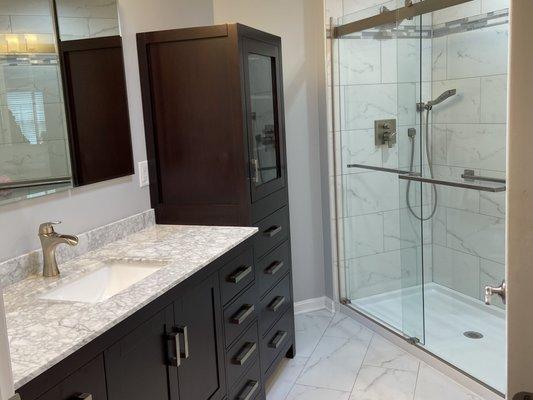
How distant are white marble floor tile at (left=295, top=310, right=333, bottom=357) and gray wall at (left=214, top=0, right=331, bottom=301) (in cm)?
A: 14

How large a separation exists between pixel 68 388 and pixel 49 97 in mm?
1157

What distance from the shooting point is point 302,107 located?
Answer: 339 centimetres

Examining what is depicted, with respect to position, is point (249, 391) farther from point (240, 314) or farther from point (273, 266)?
point (273, 266)

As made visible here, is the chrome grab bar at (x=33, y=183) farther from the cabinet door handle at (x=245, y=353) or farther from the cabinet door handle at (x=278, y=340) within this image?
the cabinet door handle at (x=278, y=340)

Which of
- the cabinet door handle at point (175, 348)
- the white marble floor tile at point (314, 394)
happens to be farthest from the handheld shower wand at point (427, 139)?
the cabinet door handle at point (175, 348)

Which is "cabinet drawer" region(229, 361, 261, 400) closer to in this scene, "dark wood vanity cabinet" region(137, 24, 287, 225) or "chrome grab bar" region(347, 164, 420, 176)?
"dark wood vanity cabinet" region(137, 24, 287, 225)

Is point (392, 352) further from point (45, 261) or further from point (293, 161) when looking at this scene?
point (45, 261)

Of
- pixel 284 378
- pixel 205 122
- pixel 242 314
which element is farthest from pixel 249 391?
pixel 205 122

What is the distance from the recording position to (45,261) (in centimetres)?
187

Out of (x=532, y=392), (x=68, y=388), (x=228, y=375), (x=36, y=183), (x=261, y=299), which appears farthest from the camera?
(x=261, y=299)

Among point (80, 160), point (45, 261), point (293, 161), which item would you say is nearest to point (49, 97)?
point (80, 160)

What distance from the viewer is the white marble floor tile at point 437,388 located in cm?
257

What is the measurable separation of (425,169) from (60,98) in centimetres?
198

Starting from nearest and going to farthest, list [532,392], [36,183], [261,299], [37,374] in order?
[532,392], [37,374], [36,183], [261,299]
